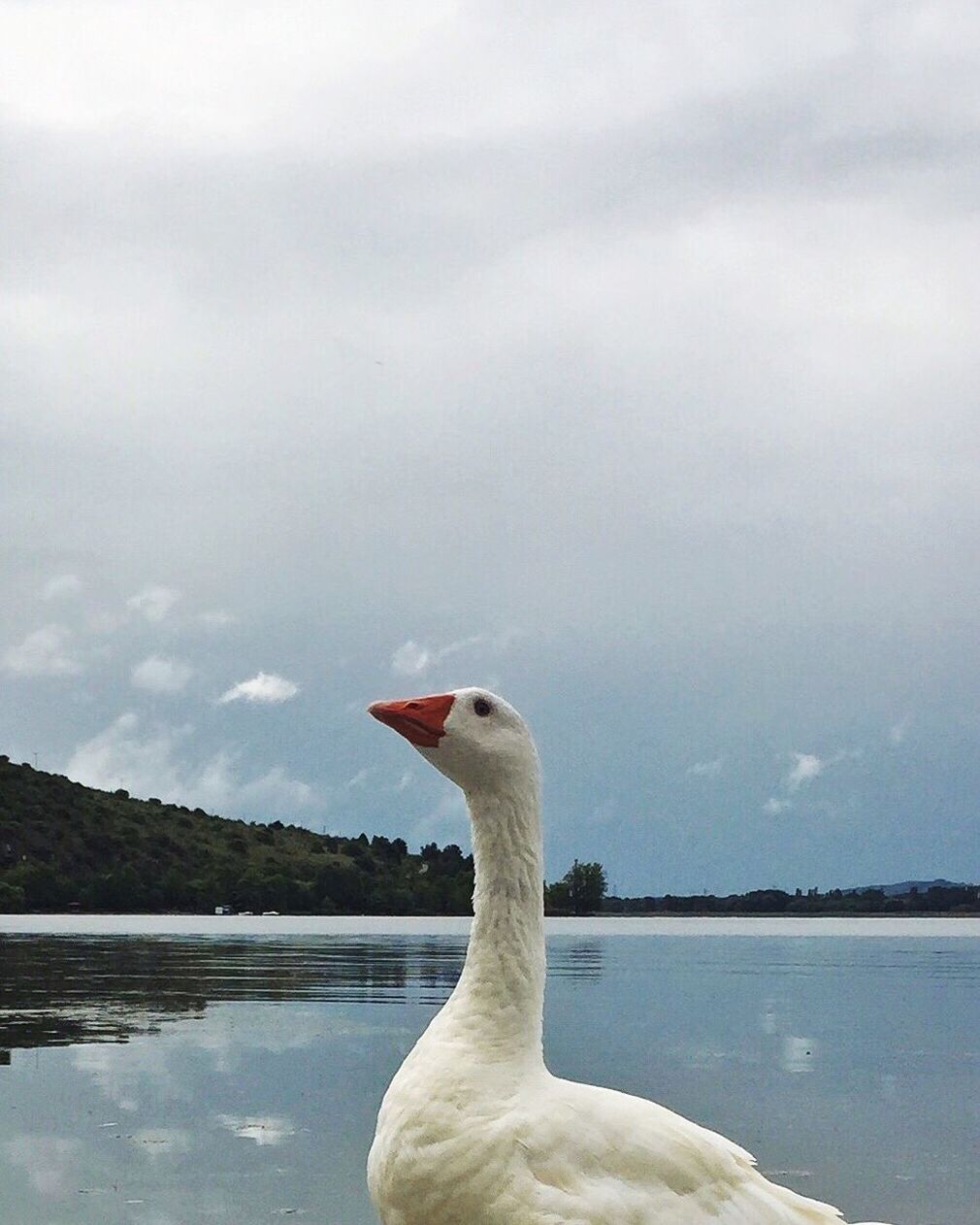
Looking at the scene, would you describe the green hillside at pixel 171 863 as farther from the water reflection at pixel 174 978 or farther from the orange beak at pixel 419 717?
the orange beak at pixel 419 717

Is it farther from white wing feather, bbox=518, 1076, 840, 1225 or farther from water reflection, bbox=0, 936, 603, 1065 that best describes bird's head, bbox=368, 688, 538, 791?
water reflection, bbox=0, 936, 603, 1065

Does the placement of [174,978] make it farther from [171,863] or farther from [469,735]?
[171,863]

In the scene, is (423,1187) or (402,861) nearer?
(423,1187)

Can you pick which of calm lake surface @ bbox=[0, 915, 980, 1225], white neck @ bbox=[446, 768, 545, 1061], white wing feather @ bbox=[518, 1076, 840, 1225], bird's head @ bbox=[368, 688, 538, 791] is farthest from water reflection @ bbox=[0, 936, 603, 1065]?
white wing feather @ bbox=[518, 1076, 840, 1225]

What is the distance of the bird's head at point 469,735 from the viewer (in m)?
6.40

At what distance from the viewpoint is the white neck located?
6.32 m

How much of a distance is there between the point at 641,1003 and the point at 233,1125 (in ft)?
75.4

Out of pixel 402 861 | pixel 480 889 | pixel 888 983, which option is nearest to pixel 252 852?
pixel 402 861

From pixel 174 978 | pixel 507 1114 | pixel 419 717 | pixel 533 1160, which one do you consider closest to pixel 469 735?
pixel 419 717

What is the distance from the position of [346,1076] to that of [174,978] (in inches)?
958

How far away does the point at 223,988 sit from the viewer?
44625 mm

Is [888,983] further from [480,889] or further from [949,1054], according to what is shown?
[480,889]

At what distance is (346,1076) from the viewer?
84.6 ft

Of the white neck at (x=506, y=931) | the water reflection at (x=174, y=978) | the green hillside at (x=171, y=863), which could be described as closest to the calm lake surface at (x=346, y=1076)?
the water reflection at (x=174, y=978)
